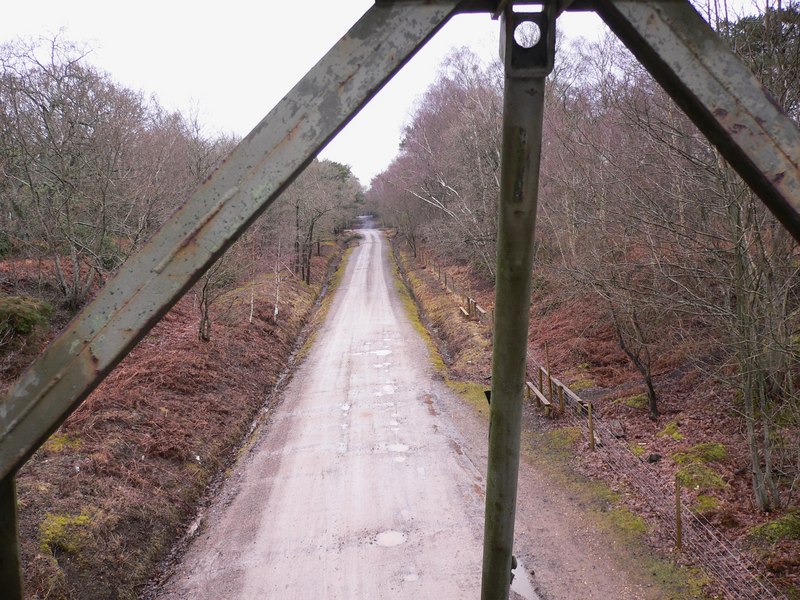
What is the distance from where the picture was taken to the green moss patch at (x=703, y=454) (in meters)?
9.95

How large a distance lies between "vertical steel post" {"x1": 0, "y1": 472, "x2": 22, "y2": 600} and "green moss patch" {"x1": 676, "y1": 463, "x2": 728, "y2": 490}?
383 inches

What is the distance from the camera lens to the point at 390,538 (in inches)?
358

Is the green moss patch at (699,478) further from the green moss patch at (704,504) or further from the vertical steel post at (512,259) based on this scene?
the vertical steel post at (512,259)

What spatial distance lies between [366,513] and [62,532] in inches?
187

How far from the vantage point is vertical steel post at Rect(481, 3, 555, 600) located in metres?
1.74

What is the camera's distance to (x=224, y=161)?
151 cm

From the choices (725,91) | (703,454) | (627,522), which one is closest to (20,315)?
(627,522)

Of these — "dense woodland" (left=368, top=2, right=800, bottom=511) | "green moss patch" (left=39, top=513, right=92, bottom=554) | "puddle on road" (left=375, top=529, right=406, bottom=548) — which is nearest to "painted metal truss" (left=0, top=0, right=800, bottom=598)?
"dense woodland" (left=368, top=2, right=800, bottom=511)

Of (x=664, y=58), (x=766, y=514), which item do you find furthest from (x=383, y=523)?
(x=664, y=58)

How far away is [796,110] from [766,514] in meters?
5.88

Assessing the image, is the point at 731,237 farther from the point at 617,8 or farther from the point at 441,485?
the point at 617,8

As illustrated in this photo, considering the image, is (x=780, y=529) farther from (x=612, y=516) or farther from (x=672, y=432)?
(x=672, y=432)

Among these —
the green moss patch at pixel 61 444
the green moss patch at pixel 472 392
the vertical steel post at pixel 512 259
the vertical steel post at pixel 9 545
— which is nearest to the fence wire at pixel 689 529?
the green moss patch at pixel 472 392

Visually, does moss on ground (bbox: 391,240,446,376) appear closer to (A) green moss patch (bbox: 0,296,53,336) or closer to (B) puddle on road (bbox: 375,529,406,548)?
(B) puddle on road (bbox: 375,529,406,548)
